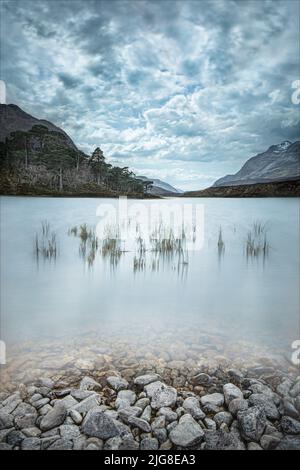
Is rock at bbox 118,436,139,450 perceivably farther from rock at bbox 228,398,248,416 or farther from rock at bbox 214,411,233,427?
rock at bbox 228,398,248,416

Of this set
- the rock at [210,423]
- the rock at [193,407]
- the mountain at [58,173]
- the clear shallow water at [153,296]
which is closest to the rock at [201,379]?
the rock at [193,407]

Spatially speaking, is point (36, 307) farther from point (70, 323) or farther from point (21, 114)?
point (21, 114)

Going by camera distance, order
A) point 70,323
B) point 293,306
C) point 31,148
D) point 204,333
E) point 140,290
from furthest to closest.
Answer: point 31,148 < point 140,290 < point 293,306 < point 70,323 < point 204,333

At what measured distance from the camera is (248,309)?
5.86m

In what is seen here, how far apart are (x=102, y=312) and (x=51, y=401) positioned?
2.61 meters

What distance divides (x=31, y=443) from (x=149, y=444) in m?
0.93

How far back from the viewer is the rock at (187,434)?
2500 millimetres

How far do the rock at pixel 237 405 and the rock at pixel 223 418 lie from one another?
2.8 inches

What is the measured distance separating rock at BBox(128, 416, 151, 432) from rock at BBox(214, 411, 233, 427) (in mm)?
604

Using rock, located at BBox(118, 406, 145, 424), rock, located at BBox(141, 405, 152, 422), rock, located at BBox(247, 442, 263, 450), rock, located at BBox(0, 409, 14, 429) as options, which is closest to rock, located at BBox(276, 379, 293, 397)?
rock, located at BBox(247, 442, 263, 450)

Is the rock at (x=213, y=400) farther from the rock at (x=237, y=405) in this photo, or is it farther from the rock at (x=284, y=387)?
the rock at (x=284, y=387)

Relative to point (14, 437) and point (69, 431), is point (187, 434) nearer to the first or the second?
point (69, 431)

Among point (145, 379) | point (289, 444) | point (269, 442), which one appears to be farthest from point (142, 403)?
point (289, 444)
